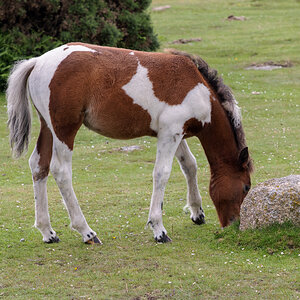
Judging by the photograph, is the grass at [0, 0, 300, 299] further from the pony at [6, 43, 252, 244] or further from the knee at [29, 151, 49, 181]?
the knee at [29, 151, 49, 181]

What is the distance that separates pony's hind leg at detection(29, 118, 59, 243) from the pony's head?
237cm

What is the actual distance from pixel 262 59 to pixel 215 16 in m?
12.0

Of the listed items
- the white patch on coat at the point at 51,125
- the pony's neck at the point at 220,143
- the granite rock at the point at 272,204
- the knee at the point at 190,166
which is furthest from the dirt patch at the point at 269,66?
the white patch on coat at the point at 51,125

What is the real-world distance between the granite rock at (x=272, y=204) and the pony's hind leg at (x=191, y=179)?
4.06ft

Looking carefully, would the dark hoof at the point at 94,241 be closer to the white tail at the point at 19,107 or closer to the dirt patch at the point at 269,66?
the white tail at the point at 19,107

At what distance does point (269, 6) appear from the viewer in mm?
37625

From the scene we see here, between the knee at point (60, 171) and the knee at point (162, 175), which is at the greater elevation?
the knee at point (60, 171)

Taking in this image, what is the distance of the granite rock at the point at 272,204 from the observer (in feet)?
22.4

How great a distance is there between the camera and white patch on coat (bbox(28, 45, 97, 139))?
23.8ft

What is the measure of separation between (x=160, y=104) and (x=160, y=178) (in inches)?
39.8

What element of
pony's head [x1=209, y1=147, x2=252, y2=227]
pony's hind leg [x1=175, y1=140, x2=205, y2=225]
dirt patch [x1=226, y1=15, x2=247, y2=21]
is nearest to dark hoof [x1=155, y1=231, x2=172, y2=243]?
pony's head [x1=209, y1=147, x2=252, y2=227]

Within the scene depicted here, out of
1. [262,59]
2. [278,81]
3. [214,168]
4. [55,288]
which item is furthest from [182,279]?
[262,59]

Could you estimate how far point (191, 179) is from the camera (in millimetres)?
8414

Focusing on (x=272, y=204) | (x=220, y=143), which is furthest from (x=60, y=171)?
(x=272, y=204)
